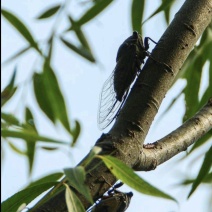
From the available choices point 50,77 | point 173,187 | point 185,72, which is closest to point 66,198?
point 50,77

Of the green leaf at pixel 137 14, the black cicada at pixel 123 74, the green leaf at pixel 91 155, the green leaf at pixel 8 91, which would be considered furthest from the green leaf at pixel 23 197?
the green leaf at pixel 137 14

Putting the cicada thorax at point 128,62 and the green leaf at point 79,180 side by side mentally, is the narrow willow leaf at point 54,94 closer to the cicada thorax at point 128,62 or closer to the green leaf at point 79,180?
the cicada thorax at point 128,62

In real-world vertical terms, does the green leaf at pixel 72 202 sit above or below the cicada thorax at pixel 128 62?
below

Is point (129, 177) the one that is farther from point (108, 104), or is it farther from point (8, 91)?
point (108, 104)

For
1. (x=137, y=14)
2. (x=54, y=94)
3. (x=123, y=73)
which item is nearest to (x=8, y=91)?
(x=54, y=94)

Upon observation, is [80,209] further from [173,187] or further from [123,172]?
[173,187]
